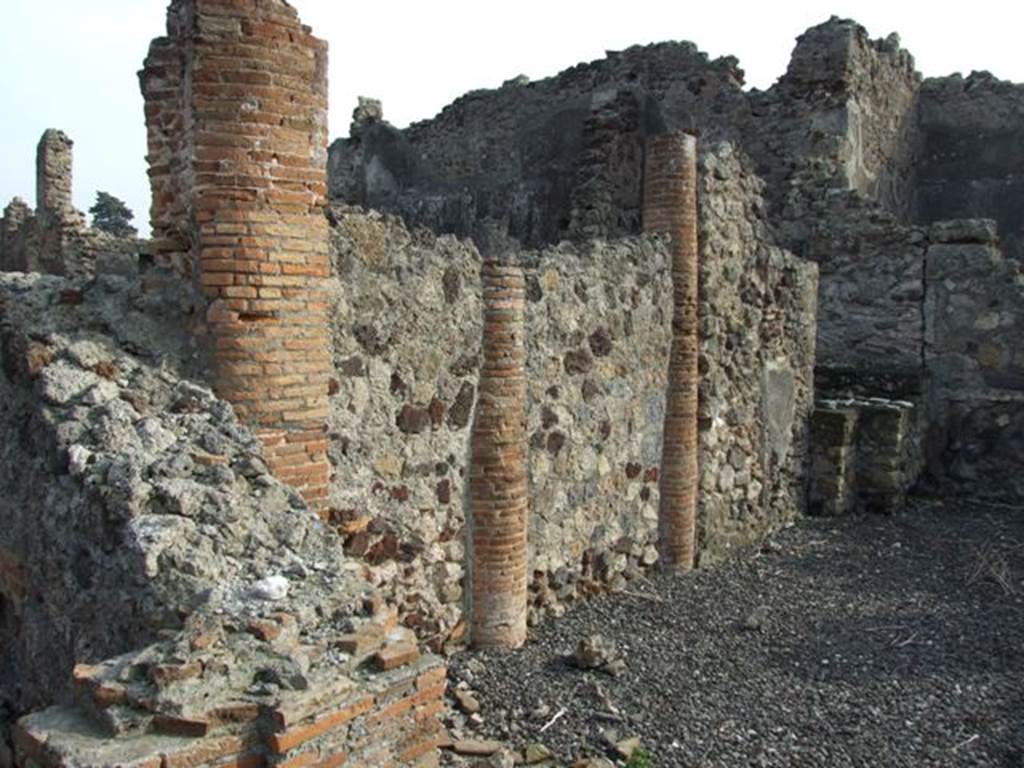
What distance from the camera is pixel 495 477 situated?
5.50 metres

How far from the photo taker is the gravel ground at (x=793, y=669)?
4523 mm

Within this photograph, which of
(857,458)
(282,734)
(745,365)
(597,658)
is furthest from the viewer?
(857,458)

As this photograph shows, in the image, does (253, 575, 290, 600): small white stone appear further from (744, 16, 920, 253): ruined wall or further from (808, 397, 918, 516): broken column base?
(744, 16, 920, 253): ruined wall

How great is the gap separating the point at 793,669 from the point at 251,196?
3853 mm

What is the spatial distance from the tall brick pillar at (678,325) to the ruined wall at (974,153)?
8.72 metres

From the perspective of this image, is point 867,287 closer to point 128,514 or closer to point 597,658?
point 597,658

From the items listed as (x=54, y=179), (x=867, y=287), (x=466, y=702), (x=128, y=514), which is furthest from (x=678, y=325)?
(x=54, y=179)

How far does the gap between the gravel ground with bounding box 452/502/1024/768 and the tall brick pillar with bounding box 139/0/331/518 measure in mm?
1826

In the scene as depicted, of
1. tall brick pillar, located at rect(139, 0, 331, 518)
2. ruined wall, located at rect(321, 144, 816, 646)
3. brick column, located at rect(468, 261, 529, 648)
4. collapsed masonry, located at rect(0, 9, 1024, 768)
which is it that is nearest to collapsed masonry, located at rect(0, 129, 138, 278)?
collapsed masonry, located at rect(0, 9, 1024, 768)

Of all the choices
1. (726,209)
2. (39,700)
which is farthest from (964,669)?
(39,700)

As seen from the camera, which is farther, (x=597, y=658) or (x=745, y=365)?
(x=745, y=365)

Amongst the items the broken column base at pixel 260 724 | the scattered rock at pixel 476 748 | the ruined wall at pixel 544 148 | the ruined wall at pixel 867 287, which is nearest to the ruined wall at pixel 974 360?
the ruined wall at pixel 867 287

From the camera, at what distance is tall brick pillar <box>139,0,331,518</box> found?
13.1ft

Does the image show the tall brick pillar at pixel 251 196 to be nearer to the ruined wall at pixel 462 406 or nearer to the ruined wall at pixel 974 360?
the ruined wall at pixel 462 406
